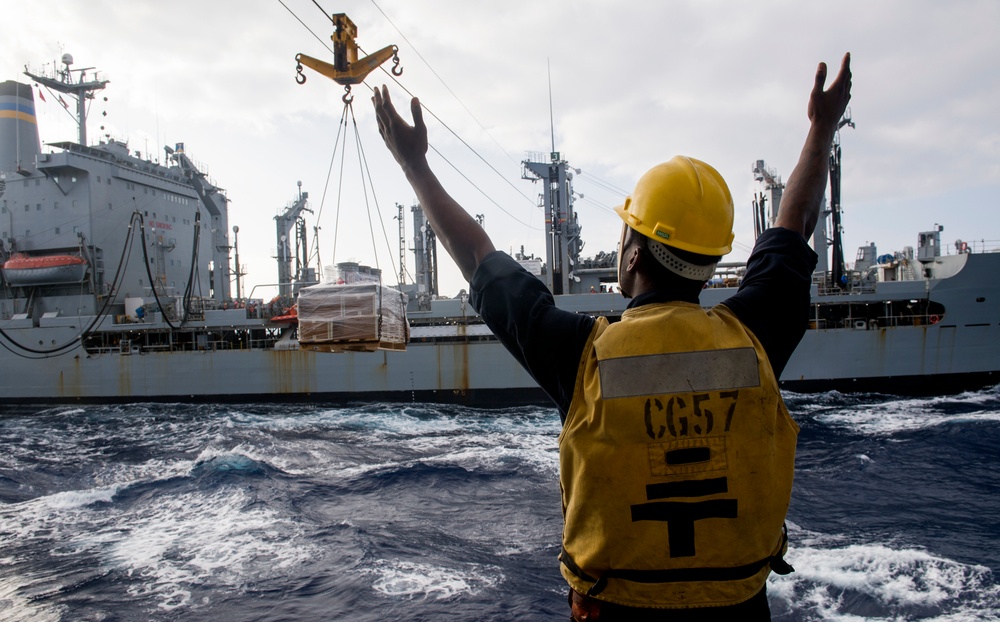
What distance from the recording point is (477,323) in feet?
66.1

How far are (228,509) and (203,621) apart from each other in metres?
3.68

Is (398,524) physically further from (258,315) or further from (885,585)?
(258,315)

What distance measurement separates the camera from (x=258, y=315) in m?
21.1

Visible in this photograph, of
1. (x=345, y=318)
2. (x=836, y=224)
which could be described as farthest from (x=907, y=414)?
(x=345, y=318)

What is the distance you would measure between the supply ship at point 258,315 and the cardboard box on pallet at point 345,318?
37.1ft

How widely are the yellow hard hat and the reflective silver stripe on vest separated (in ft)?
0.82

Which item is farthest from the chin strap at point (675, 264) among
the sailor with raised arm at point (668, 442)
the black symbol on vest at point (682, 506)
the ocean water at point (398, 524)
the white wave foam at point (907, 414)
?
the white wave foam at point (907, 414)

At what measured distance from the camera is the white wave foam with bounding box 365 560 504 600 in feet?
18.1

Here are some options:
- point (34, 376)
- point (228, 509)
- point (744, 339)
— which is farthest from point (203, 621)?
point (34, 376)

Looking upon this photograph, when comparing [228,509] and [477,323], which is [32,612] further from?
[477,323]

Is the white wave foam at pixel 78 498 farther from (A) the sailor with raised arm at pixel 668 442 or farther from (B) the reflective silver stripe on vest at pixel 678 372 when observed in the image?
(B) the reflective silver stripe on vest at pixel 678 372

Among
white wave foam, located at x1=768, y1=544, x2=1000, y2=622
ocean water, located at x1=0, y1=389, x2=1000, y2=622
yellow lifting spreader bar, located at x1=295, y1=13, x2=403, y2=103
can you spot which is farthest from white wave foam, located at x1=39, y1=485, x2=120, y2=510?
white wave foam, located at x1=768, y1=544, x2=1000, y2=622

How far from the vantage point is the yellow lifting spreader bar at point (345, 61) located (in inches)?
174

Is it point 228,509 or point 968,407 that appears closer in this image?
point 228,509
